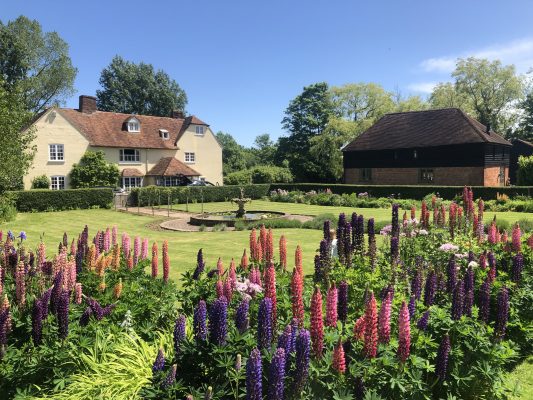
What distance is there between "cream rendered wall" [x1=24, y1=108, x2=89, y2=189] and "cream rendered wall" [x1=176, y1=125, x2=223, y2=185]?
1163 cm

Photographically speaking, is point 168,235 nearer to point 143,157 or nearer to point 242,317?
point 242,317

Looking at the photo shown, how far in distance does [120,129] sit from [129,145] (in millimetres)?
3005

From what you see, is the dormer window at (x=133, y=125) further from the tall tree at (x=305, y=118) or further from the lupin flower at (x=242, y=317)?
the lupin flower at (x=242, y=317)

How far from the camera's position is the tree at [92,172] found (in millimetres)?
40906

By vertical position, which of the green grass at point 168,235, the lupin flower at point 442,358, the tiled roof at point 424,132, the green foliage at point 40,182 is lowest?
the green grass at point 168,235

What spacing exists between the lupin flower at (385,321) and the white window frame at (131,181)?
43.5 m

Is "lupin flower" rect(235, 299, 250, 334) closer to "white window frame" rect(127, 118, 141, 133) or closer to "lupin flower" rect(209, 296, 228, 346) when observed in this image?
"lupin flower" rect(209, 296, 228, 346)

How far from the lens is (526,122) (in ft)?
212

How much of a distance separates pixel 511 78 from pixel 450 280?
64214 mm

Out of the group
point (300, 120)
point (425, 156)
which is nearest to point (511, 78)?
point (425, 156)

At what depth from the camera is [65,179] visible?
4109 cm

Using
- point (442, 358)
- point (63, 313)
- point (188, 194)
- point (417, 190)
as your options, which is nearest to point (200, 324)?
point (63, 313)

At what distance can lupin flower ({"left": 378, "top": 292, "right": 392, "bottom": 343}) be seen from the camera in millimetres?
3656

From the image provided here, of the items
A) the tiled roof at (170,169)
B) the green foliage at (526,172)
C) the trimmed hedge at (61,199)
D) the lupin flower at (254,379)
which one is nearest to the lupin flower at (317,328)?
the lupin flower at (254,379)
